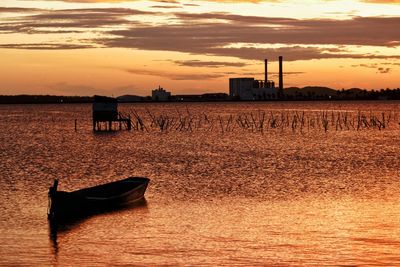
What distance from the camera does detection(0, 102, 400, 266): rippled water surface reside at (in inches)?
965

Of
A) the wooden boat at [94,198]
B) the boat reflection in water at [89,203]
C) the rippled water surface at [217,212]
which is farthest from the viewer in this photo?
the wooden boat at [94,198]

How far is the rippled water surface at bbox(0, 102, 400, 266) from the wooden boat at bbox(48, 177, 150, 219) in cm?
58

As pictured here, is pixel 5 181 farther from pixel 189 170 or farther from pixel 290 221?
pixel 290 221

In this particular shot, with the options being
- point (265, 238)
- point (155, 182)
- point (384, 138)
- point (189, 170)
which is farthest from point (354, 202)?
point (384, 138)

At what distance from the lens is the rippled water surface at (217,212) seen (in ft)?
80.4

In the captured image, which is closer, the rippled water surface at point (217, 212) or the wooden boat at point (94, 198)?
the rippled water surface at point (217, 212)

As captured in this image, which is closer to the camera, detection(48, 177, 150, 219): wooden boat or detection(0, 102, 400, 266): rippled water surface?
detection(0, 102, 400, 266): rippled water surface

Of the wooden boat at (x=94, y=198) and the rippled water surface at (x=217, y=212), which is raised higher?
the wooden boat at (x=94, y=198)

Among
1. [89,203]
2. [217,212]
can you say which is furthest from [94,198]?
[217,212]

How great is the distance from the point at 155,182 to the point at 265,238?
62.1ft

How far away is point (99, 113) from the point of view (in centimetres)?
10925

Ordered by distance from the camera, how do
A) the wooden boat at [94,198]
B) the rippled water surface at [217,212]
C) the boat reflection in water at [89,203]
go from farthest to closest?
the wooden boat at [94,198] < the boat reflection in water at [89,203] < the rippled water surface at [217,212]

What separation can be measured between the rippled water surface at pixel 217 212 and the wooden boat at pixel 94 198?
1.89 ft

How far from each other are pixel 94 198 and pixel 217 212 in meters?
5.03
